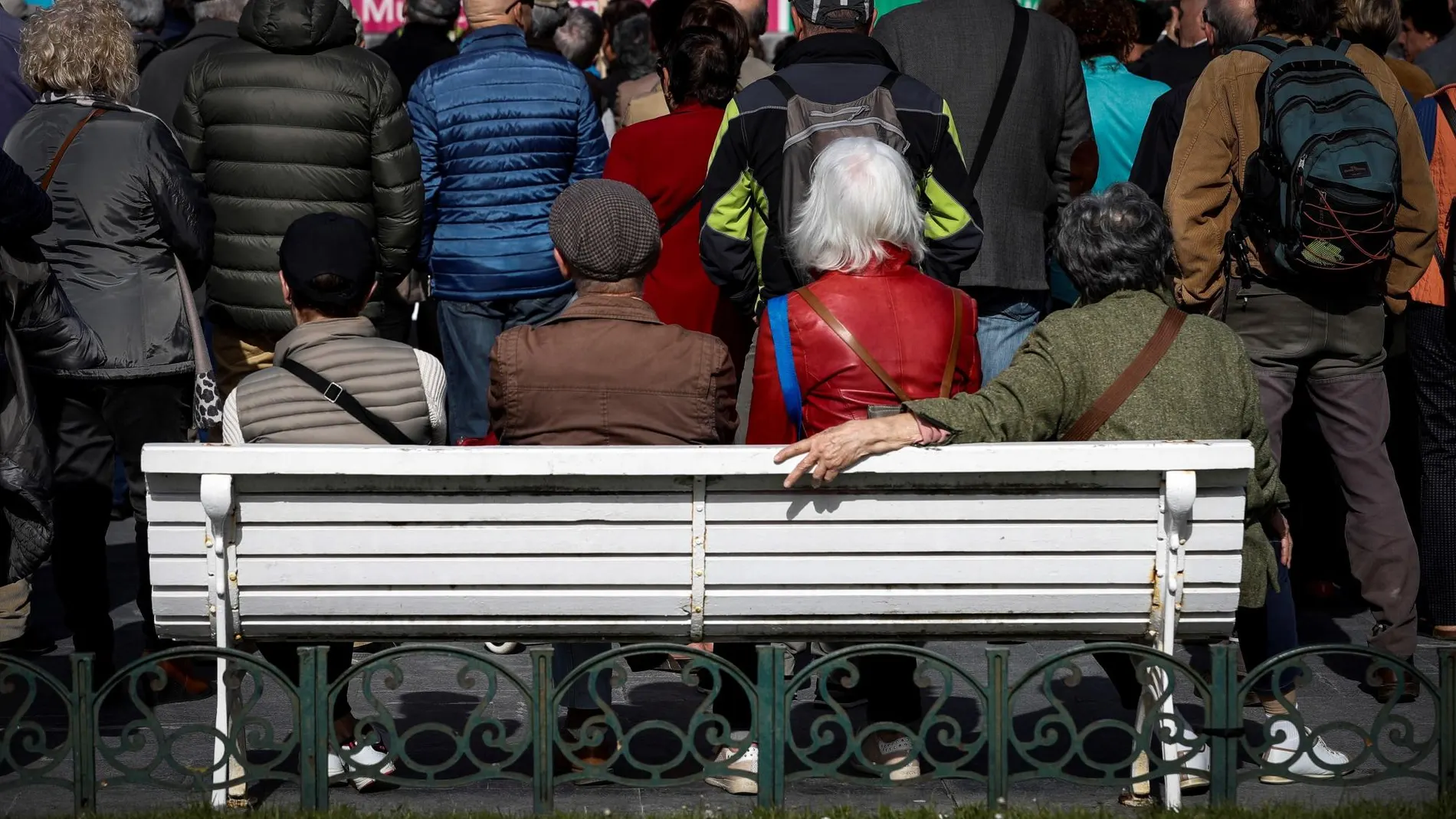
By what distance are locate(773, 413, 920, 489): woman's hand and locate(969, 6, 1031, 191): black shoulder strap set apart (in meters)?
2.30

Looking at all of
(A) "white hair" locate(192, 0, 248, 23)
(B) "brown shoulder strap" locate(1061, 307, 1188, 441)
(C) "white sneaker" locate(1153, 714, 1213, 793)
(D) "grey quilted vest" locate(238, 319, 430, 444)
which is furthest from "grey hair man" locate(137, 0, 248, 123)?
(C) "white sneaker" locate(1153, 714, 1213, 793)

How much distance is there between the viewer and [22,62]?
19.6 ft

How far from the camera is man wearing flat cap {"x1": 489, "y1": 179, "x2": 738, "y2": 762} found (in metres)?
4.75

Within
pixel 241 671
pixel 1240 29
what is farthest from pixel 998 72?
pixel 241 671

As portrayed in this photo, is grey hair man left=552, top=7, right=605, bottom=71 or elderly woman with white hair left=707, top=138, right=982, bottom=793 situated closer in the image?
elderly woman with white hair left=707, top=138, right=982, bottom=793

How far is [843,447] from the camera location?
4.38 meters

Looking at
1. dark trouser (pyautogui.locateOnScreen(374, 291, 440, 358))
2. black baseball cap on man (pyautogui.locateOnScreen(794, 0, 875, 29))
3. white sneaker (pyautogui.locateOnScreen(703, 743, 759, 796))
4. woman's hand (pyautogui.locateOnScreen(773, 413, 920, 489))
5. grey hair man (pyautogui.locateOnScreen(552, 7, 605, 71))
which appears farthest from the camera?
grey hair man (pyautogui.locateOnScreen(552, 7, 605, 71))

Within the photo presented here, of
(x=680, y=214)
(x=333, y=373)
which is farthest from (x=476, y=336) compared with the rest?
(x=333, y=373)

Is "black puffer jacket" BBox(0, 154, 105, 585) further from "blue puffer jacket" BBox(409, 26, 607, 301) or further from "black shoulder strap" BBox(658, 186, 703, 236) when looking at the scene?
"black shoulder strap" BBox(658, 186, 703, 236)

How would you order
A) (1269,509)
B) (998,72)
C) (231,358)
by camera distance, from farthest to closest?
(231,358) → (998,72) → (1269,509)

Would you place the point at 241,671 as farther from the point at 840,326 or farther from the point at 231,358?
the point at 231,358

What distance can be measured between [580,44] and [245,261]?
420 cm

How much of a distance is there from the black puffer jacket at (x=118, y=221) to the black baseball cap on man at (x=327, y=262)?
969 mm

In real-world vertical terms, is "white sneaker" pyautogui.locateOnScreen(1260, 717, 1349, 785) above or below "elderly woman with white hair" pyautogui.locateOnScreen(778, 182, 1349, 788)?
below
